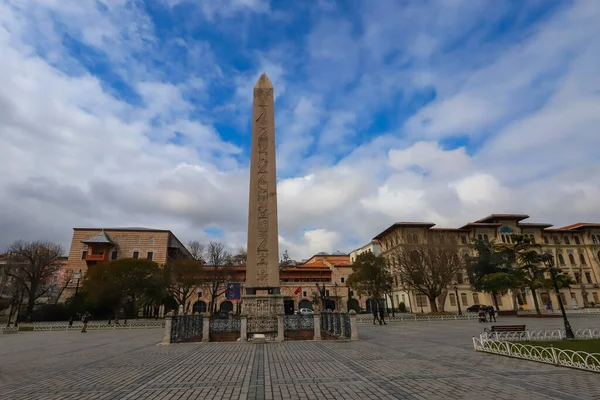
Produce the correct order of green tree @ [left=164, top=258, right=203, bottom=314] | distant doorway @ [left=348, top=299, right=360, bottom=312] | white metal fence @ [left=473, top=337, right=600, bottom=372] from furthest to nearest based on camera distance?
distant doorway @ [left=348, top=299, right=360, bottom=312] → green tree @ [left=164, top=258, right=203, bottom=314] → white metal fence @ [left=473, top=337, right=600, bottom=372]

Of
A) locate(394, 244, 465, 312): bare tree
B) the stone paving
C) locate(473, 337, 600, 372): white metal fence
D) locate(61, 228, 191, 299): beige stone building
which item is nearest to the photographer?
the stone paving

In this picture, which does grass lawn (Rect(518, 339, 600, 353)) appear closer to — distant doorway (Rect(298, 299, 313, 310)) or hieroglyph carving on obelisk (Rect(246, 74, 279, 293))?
hieroglyph carving on obelisk (Rect(246, 74, 279, 293))

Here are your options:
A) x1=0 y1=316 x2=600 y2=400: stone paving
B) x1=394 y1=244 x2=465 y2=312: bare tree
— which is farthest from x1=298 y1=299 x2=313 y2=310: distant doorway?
x1=0 y1=316 x2=600 y2=400: stone paving

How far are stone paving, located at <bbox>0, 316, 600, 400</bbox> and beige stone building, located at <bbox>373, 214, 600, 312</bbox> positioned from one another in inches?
1262

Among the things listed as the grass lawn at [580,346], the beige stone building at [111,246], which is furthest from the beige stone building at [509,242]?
the beige stone building at [111,246]

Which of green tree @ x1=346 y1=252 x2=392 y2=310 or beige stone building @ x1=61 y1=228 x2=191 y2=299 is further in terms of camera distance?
beige stone building @ x1=61 y1=228 x2=191 y2=299

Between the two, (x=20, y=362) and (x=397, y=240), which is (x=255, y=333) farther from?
(x=397, y=240)

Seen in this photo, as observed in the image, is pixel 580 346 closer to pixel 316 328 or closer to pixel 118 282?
pixel 316 328

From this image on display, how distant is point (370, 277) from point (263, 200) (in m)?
25.0

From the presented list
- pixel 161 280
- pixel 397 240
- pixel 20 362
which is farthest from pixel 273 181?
pixel 397 240

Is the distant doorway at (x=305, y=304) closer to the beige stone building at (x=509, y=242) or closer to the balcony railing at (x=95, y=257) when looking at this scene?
the beige stone building at (x=509, y=242)

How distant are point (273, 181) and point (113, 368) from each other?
910 cm

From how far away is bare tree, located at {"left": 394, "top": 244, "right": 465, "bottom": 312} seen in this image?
3030cm

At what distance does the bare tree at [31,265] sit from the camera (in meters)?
33.4
